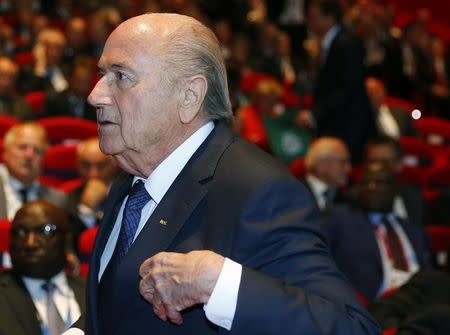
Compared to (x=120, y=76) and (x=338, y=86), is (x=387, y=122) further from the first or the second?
(x=120, y=76)

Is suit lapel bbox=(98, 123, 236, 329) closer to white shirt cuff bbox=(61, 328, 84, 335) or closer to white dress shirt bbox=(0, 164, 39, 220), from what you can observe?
white shirt cuff bbox=(61, 328, 84, 335)

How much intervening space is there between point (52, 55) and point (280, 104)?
7.14ft

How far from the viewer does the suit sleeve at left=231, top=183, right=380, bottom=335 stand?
1.65 m

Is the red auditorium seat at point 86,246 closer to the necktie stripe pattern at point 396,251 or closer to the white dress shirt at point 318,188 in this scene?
the necktie stripe pattern at point 396,251

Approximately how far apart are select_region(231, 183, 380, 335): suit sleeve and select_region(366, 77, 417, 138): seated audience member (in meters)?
7.07

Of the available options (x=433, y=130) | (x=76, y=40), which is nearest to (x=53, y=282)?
(x=433, y=130)

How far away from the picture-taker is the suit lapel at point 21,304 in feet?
11.6

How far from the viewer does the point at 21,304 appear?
3.62m

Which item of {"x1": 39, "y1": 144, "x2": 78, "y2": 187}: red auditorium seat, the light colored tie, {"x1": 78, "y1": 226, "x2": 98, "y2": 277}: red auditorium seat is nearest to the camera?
the light colored tie

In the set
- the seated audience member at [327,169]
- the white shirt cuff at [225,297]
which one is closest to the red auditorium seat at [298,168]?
the seated audience member at [327,169]

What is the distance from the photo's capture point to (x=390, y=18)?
12.0m

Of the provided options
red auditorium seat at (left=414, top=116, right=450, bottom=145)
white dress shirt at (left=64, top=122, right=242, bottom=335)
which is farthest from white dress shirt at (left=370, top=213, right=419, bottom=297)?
white dress shirt at (left=64, top=122, right=242, bottom=335)

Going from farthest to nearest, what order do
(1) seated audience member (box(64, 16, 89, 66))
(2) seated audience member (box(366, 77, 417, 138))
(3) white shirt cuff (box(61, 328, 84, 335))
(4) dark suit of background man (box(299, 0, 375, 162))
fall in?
(1) seated audience member (box(64, 16, 89, 66)) → (2) seated audience member (box(366, 77, 417, 138)) → (4) dark suit of background man (box(299, 0, 375, 162)) → (3) white shirt cuff (box(61, 328, 84, 335))

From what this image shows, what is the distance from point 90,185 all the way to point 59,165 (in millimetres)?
1008
